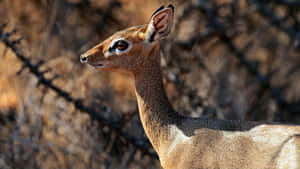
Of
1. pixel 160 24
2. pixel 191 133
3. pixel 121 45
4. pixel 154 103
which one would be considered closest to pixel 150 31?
pixel 160 24

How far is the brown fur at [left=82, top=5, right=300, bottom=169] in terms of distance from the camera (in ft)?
7.62

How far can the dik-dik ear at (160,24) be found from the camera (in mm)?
2528

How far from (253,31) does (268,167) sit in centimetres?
446

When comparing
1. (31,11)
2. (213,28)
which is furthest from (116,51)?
(31,11)

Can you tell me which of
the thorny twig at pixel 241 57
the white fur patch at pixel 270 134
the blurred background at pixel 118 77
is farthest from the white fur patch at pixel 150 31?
the thorny twig at pixel 241 57

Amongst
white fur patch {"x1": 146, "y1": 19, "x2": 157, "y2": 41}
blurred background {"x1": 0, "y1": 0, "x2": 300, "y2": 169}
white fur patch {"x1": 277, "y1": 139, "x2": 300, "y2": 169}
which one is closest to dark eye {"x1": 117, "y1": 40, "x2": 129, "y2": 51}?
white fur patch {"x1": 146, "y1": 19, "x2": 157, "y2": 41}

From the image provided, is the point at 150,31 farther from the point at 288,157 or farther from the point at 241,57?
the point at 241,57

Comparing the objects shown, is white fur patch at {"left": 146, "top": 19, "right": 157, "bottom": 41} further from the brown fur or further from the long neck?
the long neck

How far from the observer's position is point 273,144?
232 cm

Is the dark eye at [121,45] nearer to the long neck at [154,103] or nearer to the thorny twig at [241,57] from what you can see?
the long neck at [154,103]

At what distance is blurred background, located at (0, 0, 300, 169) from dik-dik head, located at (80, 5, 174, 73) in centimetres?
81

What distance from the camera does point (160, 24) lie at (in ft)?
8.45

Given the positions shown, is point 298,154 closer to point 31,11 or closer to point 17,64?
point 17,64

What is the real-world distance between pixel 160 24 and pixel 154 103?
505mm
